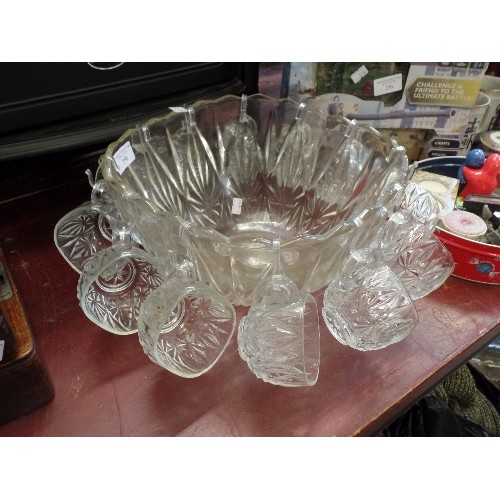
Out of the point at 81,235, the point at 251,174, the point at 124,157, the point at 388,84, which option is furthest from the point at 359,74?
the point at 81,235

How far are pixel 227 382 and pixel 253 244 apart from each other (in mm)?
180

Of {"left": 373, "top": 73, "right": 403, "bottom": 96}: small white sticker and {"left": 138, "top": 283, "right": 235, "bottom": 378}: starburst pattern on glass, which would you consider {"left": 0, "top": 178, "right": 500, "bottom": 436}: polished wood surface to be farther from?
{"left": 373, "top": 73, "right": 403, "bottom": 96}: small white sticker

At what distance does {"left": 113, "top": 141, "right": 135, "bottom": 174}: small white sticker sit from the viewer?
62 centimetres

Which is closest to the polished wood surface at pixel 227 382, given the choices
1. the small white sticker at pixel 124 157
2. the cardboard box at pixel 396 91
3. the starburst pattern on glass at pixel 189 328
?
the starburst pattern on glass at pixel 189 328

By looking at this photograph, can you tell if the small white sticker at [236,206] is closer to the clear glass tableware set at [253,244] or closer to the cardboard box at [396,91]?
the clear glass tableware set at [253,244]

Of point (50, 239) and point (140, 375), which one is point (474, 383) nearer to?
point (140, 375)

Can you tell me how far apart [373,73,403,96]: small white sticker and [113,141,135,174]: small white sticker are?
1.53ft

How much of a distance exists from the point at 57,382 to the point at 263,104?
0.53 metres

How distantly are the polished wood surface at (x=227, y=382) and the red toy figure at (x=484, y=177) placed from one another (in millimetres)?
222

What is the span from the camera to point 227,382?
21.9 inches

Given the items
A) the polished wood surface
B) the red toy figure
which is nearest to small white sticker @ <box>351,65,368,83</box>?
the red toy figure

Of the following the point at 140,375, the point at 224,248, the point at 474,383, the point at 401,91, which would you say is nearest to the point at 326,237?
the point at 224,248

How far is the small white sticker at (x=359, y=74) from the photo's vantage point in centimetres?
83

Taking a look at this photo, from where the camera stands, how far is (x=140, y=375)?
22.1 inches
